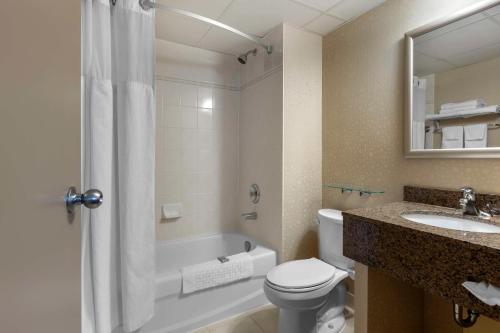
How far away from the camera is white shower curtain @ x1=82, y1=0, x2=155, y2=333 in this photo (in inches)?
48.3

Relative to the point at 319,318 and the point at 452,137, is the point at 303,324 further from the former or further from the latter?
the point at 452,137

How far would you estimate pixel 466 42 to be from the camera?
1.23 metres

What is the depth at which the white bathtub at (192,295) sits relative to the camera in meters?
1.48

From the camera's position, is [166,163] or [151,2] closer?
[151,2]

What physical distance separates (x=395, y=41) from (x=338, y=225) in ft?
3.91

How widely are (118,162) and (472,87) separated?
1869 mm

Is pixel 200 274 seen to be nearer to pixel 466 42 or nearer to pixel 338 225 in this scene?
pixel 338 225

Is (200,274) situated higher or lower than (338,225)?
lower
